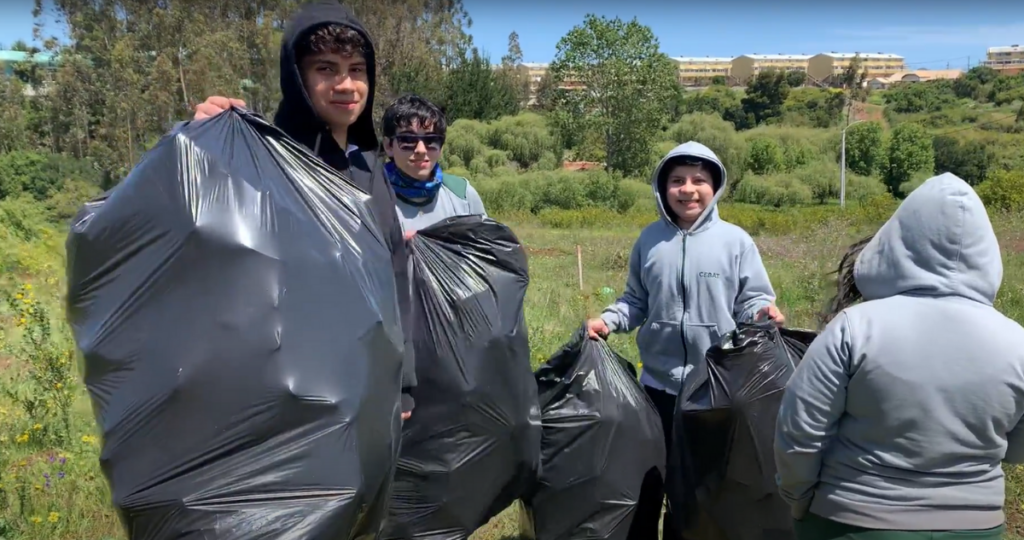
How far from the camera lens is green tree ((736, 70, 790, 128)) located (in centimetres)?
5156

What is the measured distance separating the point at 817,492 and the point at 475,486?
888mm

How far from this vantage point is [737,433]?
214 cm

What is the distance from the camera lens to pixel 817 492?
5.37ft

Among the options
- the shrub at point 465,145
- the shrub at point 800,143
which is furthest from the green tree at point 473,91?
the shrub at point 800,143

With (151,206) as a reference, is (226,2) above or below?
above

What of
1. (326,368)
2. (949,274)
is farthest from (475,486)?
(949,274)

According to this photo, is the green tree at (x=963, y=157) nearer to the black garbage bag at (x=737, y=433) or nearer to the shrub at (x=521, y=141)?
the shrub at (x=521, y=141)

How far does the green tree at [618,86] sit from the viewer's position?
95.4 feet

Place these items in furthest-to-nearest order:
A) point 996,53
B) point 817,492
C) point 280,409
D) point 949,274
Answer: point 996,53 < point 817,492 < point 949,274 < point 280,409

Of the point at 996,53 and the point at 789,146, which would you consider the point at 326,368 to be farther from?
the point at 996,53

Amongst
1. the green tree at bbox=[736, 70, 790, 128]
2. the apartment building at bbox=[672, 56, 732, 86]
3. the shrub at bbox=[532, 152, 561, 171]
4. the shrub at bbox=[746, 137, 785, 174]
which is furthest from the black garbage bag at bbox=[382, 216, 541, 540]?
the apartment building at bbox=[672, 56, 732, 86]

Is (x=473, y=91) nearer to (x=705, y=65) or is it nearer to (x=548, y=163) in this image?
(x=548, y=163)

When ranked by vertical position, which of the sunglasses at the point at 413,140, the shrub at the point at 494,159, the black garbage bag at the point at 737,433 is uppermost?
the sunglasses at the point at 413,140

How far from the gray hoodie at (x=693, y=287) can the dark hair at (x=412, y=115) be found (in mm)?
708
